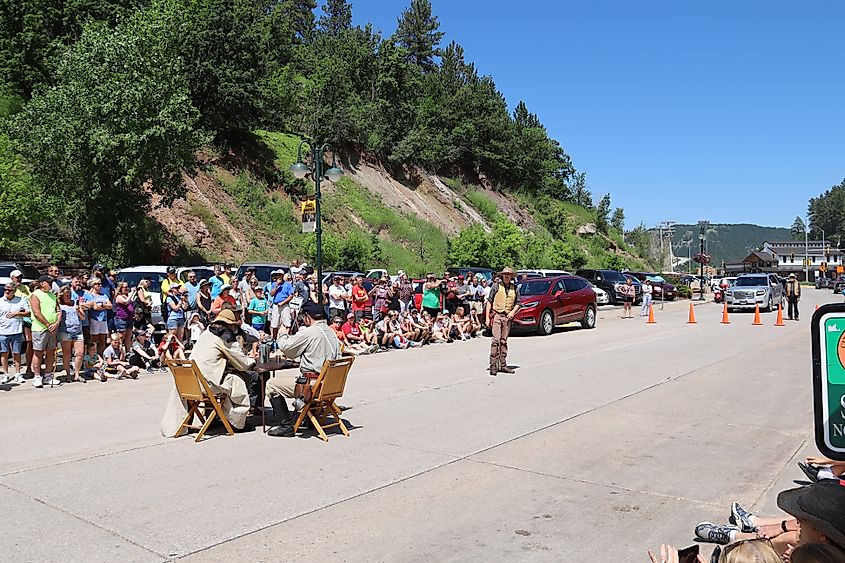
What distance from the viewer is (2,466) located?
716 centimetres

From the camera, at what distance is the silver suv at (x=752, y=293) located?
31.3m

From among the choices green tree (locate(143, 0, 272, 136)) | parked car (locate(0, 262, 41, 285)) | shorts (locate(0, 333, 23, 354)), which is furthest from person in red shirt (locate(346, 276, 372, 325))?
green tree (locate(143, 0, 272, 136))

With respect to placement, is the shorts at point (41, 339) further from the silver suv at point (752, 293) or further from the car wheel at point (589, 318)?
the silver suv at point (752, 293)

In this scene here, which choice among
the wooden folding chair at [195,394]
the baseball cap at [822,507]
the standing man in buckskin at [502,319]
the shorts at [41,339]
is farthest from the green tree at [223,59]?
the baseball cap at [822,507]

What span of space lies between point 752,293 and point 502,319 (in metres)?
21.8

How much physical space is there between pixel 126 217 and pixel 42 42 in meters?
14.6

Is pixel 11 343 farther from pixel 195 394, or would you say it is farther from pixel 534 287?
pixel 534 287

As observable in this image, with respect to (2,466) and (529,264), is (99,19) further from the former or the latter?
(2,466)

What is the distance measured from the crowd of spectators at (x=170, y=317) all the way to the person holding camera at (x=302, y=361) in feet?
3.05

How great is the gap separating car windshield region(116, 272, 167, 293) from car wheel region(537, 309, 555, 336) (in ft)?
36.6

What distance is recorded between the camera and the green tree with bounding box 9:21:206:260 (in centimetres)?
2834

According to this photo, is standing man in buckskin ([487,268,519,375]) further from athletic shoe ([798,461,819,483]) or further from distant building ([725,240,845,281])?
distant building ([725,240,845,281])

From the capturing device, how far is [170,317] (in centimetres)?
1472

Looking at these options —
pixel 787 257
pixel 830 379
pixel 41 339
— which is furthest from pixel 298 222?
pixel 787 257
